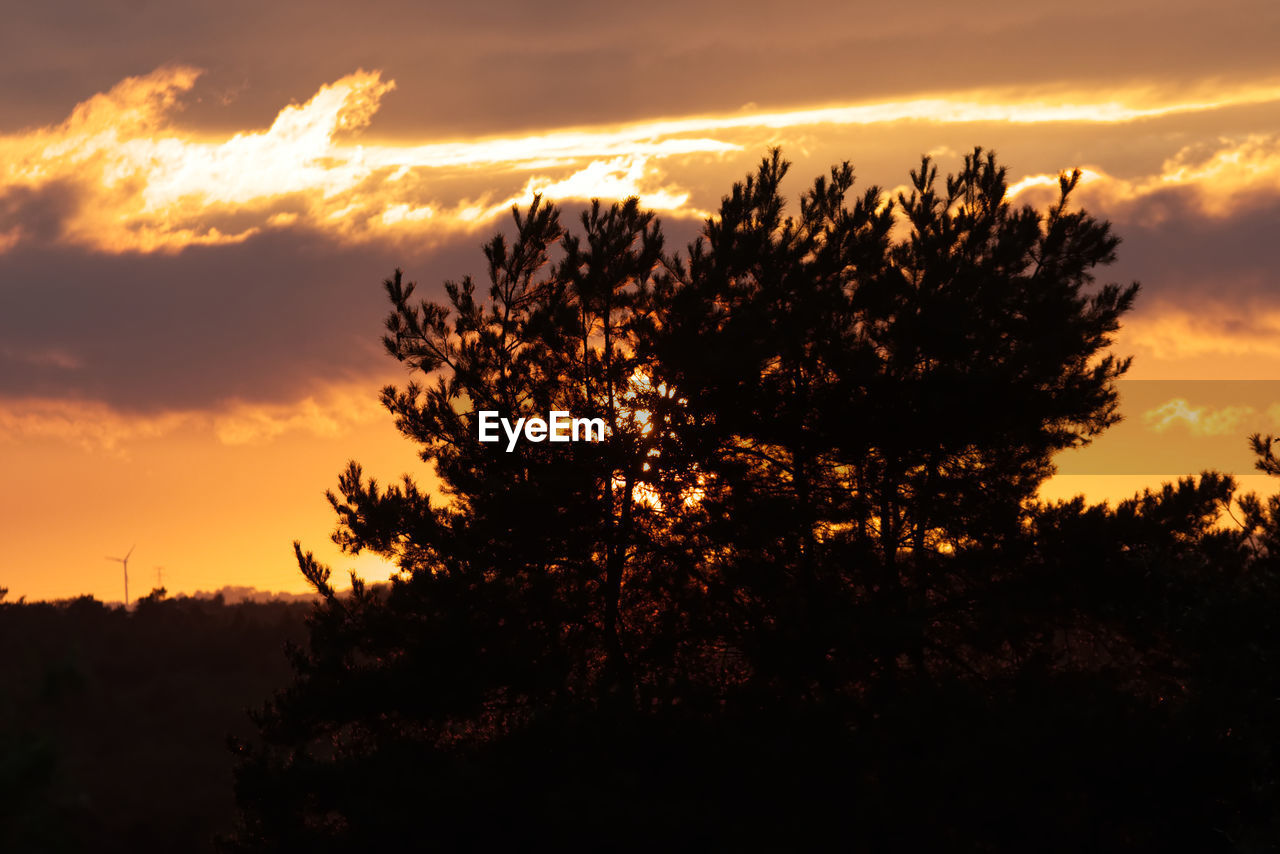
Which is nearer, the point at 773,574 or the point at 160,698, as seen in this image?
the point at 773,574

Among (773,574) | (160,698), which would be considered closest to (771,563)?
(773,574)

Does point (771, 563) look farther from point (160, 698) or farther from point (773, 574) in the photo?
point (160, 698)

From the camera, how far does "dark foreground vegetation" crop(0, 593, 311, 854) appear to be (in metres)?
58.7

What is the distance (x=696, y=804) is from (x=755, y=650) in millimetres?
4601

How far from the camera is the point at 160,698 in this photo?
8000 cm

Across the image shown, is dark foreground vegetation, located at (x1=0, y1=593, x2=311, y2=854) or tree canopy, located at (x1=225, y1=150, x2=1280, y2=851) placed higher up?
tree canopy, located at (x1=225, y1=150, x2=1280, y2=851)

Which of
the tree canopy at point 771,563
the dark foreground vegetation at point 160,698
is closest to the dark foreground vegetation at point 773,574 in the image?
the tree canopy at point 771,563

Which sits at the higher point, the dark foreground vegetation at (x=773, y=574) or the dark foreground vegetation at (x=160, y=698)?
the dark foreground vegetation at (x=773, y=574)

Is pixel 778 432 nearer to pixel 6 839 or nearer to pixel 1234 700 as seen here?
pixel 1234 700

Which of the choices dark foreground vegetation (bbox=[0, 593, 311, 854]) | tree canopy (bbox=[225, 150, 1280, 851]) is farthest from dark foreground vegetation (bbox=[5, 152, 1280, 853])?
dark foreground vegetation (bbox=[0, 593, 311, 854])

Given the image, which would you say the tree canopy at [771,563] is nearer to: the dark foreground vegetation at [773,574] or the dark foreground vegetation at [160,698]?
the dark foreground vegetation at [773,574]

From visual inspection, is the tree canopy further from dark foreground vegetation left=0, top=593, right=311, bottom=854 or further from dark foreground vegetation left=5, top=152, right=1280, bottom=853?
dark foreground vegetation left=0, top=593, right=311, bottom=854

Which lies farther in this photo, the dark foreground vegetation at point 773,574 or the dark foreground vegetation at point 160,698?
the dark foreground vegetation at point 160,698

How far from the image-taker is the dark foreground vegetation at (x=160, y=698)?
58.7 metres
